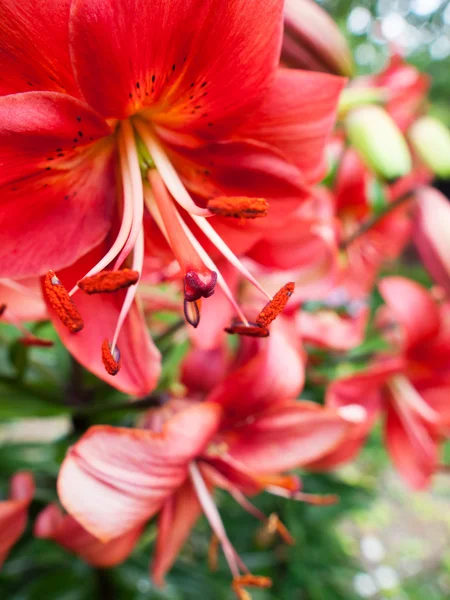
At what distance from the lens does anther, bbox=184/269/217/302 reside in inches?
11.0

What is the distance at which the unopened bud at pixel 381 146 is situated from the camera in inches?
18.6

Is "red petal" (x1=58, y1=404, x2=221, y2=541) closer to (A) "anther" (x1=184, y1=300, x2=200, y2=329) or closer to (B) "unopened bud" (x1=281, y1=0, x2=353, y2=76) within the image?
(A) "anther" (x1=184, y1=300, x2=200, y2=329)

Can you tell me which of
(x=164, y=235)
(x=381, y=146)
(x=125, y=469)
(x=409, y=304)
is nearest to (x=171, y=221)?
(x=164, y=235)

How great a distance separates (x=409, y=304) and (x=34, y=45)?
447 mm

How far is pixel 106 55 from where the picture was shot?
25 centimetres

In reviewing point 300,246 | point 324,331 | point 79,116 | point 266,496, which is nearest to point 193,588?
point 266,496

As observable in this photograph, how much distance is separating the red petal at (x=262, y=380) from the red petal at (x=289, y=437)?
0.01m

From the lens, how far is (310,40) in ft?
1.43

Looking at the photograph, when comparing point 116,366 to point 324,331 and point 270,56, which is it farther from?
point 324,331

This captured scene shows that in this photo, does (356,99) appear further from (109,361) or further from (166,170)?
(109,361)

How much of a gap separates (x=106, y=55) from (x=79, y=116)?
0.03 metres

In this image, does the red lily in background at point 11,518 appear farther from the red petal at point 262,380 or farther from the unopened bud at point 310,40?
the unopened bud at point 310,40

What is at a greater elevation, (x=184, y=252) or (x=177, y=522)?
(x=184, y=252)

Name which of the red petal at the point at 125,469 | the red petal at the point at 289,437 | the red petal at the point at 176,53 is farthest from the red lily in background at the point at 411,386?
the red petal at the point at 176,53
